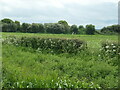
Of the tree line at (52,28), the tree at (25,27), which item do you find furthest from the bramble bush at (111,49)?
the tree at (25,27)

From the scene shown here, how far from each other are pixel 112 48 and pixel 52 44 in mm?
2801

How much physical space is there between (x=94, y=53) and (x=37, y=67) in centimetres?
272

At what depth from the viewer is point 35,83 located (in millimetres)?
3326

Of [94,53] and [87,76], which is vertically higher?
[94,53]

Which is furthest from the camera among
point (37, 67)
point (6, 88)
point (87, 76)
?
point (37, 67)

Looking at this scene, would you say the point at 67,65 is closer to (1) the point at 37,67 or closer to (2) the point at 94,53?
(1) the point at 37,67

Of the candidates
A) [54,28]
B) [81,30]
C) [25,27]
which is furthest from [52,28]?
[25,27]

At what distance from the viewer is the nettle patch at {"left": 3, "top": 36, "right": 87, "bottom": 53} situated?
7605 millimetres

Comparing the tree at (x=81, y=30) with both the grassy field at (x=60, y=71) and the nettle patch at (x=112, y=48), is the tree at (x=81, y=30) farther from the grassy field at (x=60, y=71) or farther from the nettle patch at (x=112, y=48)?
the nettle patch at (x=112, y=48)

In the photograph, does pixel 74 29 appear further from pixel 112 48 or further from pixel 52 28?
pixel 112 48

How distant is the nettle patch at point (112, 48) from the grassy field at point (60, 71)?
225mm

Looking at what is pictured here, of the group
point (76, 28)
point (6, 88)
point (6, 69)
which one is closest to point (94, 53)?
point (6, 69)

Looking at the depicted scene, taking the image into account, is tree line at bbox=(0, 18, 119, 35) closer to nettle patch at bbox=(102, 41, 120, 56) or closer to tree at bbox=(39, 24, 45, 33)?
tree at bbox=(39, 24, 45, 33)

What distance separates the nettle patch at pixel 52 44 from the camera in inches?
299
